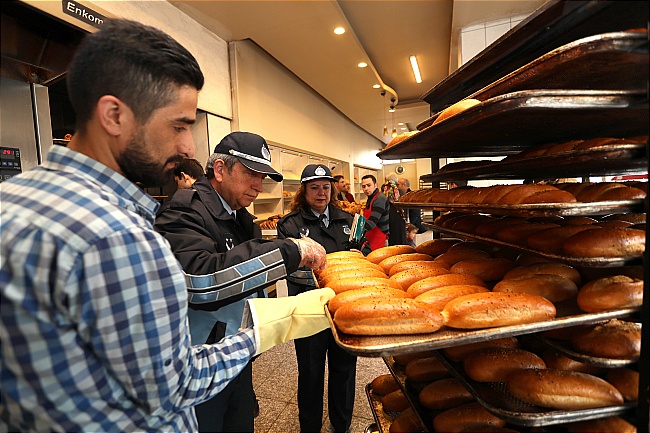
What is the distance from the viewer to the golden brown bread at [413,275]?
1382 mm

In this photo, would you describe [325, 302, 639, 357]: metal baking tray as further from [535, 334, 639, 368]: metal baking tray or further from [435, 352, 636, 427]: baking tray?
[435, 352, 636, 427]: baking tray

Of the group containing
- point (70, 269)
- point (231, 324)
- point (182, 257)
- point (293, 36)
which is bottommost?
point (231, 324)

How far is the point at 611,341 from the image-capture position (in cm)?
100

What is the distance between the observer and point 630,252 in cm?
97

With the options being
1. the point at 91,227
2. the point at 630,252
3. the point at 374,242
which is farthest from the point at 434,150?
the point at 374,242

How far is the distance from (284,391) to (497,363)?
218cm

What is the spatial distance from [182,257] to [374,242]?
285 cm

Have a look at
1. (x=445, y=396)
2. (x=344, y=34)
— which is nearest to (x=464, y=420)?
(x=445, y=396)

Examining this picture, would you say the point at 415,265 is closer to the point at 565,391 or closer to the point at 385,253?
the point at 385,253

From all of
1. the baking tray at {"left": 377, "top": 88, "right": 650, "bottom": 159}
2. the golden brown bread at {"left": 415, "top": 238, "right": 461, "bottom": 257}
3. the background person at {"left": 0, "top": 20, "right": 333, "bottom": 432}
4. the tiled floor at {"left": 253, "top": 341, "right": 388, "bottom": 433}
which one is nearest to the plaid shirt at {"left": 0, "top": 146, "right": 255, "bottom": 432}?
the background person at {"left": 0, "top": 20, "right": 333, "bottom": 432}

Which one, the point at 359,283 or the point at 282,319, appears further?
the point at 359,283

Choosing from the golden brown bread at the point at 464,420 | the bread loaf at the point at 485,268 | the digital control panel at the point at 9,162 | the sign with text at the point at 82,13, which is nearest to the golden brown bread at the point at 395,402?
the golden brown bread at the point at 464,420

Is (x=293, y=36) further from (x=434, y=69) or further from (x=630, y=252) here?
(x=630, y=252)

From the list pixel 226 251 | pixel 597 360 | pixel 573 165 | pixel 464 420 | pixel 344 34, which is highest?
pixel 344 34
